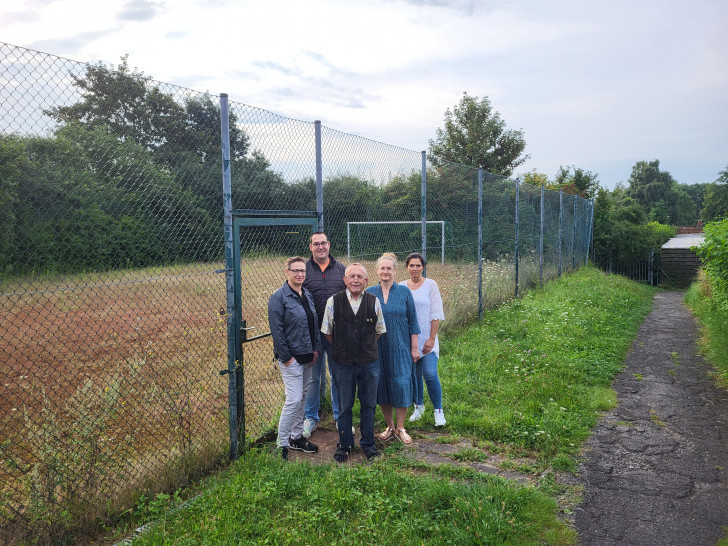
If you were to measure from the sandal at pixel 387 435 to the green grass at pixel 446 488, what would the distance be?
0.94 feet

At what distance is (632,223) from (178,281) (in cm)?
2766

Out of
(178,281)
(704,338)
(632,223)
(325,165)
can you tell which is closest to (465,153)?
(632,223)

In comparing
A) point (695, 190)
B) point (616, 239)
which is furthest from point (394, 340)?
point (695, 190)

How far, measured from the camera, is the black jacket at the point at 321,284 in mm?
4879

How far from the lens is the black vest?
4406 mm

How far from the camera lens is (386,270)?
4.75 meters

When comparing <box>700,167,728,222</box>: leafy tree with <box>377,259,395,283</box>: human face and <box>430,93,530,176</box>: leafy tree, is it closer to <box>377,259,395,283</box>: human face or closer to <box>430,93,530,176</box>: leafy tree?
<box>430,93,530,176</box>: leafy tree

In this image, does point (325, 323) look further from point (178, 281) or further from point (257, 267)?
point (178, 281)

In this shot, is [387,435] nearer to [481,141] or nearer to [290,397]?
[290,397]

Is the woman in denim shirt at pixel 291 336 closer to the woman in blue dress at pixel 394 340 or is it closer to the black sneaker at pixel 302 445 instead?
the black sneaker at pixel 302 445

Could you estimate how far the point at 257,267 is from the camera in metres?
4.74

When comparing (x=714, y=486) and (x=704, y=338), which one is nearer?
(x=714, y=486)

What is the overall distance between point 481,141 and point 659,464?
92.6ft

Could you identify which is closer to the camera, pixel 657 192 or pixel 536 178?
pixel 536 178
